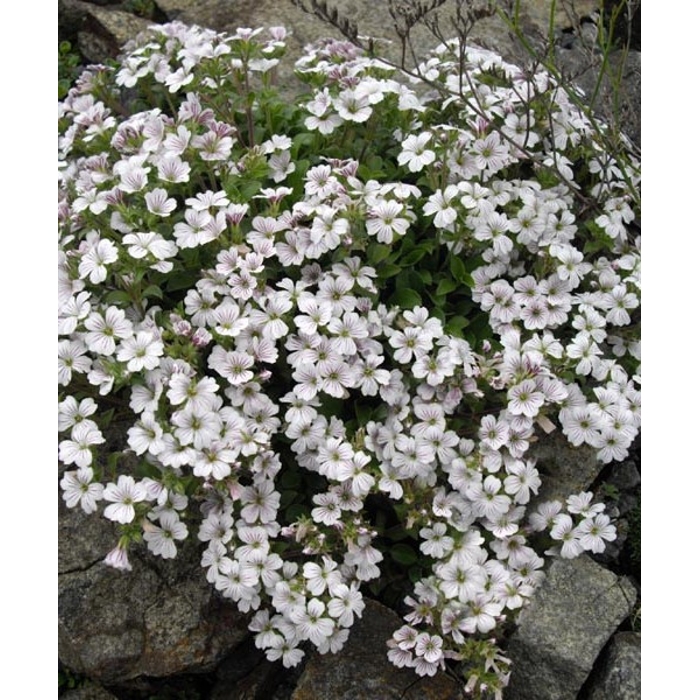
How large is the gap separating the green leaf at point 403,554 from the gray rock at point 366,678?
259 mm

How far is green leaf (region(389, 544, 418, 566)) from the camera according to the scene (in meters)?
3.60

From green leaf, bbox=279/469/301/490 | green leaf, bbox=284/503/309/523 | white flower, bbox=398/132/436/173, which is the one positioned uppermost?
white flower, bbox=398/132/436/173

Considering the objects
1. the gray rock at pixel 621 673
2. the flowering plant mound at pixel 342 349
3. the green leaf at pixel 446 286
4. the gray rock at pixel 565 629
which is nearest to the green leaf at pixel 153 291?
the flowering plant mound at pixel 342 349

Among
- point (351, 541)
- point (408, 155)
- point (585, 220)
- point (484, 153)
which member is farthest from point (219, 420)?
point (585, 220)

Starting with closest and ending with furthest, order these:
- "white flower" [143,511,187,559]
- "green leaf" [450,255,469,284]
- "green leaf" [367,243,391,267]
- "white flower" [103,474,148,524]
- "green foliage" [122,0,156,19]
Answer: "white flower" [103,474,148,524] → "white flower" [143,511,187,559] → "green leaf" [367,243,391,267] → "green leaf" [450,255,469,284] → "green foliage" [122,0,156,19]

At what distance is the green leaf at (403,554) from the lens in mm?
3598

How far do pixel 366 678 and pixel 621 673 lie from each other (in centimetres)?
100

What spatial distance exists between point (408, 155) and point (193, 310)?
114cm

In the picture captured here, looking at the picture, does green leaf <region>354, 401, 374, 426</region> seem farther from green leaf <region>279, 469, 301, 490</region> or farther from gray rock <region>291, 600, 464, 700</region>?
gray rock <region>291, 600, 464, 700</region>

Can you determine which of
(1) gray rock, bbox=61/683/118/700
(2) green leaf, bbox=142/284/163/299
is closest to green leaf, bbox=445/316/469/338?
(2) green leaf, bbox=142/284/163/299

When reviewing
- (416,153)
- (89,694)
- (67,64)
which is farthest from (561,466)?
(67,64)

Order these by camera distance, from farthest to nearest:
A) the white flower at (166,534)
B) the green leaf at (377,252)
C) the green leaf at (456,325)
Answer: the green leaf at (456,325)
the green leaf at (377,252)
the white flower at (166,534)

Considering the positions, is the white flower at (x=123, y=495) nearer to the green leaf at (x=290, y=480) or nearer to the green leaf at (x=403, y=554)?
the green leaf at (x=290, y=480)

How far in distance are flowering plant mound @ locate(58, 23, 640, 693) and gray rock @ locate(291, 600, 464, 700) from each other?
0.14 meters
